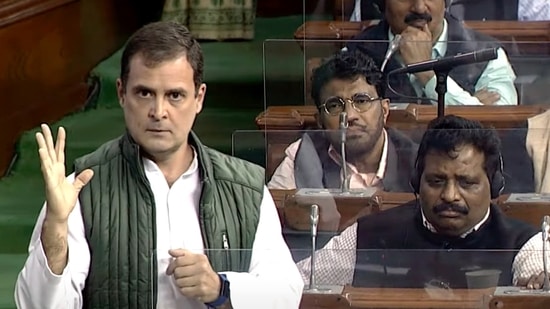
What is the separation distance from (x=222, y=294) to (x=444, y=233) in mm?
477

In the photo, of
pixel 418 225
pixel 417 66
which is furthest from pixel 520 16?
pixel 418 225

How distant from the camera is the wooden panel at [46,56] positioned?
3.11 m

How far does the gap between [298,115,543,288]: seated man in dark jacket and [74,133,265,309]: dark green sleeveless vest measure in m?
0.09

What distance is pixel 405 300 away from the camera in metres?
1.60

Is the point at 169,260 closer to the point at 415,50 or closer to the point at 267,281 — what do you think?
the point at 267,281

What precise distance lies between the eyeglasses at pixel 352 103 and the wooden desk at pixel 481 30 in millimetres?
340

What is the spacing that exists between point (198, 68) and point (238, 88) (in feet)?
5.79

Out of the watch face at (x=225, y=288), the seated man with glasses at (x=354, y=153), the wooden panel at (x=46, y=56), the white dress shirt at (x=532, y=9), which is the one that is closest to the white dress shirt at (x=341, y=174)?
the seated man with glasses at (x=354, y=153)

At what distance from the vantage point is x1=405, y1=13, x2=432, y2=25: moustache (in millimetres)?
2701

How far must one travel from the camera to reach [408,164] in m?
2.14

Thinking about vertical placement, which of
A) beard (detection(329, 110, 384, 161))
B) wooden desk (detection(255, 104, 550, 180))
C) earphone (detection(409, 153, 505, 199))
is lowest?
earphone (detection(409, 153, 505, 199))

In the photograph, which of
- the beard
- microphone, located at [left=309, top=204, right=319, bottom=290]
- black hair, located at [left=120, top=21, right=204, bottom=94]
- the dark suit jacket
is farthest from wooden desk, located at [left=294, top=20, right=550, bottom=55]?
black hair, located at [left=120, top=21, right=204, bottom=94]

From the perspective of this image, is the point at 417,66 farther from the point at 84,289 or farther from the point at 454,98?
the point at 84,289

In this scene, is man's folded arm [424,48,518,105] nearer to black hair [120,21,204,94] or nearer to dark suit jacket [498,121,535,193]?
dark suit jacket [498,121,535,193]
